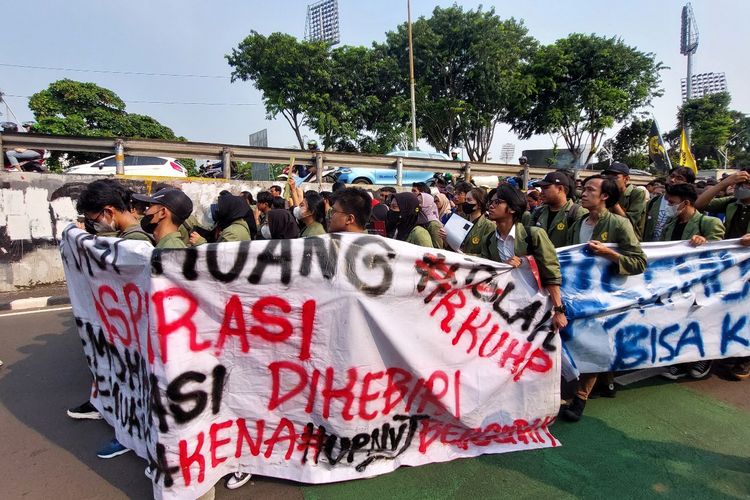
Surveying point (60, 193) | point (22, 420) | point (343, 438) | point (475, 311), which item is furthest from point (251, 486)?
point (60, 193)

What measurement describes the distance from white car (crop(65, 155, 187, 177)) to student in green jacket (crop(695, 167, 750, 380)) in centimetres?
1064

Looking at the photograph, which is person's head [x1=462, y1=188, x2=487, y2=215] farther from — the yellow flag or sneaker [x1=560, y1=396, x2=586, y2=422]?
the yellow flag

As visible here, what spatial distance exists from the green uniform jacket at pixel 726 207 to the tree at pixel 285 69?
2216cm

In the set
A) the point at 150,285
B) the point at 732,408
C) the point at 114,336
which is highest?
the point at 150,285

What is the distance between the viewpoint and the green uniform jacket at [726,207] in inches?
164

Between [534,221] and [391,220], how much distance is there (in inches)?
60.0

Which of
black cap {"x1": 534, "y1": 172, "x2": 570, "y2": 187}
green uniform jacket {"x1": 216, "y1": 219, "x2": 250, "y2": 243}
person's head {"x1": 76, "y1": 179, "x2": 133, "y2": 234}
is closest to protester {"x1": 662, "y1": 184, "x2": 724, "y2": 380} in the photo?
black cap {"x1": 534, "y1": 172, "x2": 570, "y2": 187}

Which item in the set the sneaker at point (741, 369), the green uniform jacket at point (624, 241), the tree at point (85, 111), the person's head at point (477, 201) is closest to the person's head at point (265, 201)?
the person's head at point (477, 201)

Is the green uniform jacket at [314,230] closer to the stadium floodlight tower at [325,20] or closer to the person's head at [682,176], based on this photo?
the person's head at [682,176]

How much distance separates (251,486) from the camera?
8.11 ft

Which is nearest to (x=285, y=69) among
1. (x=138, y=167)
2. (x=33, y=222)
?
(x=138, y=167)

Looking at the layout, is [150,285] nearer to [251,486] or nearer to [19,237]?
[251,486]

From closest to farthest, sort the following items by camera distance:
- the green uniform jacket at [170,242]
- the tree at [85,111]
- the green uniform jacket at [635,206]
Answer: the green uniform jacket at [170,242] < the green uniform jacket at [635,206] < the tree at [85,111]

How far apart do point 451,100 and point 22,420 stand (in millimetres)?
24865
